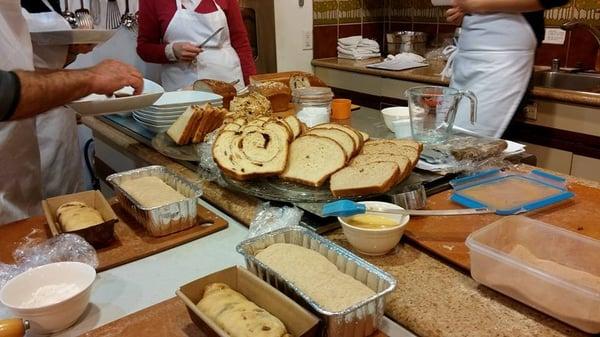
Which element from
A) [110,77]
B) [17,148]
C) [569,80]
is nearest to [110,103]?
[110,77]

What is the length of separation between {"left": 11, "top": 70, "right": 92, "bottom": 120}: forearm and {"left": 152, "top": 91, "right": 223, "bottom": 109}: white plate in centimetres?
46

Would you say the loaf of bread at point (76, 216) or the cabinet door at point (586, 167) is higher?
the loaf of bread at point (76, 216)

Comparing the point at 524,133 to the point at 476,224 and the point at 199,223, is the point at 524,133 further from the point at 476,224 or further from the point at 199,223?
the point at 199,223

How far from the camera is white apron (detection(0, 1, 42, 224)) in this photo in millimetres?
1437

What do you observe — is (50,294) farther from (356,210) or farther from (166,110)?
(166,110)

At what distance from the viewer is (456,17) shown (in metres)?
2.00

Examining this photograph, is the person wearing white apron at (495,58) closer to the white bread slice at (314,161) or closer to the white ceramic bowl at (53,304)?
the white bread slice at (314,161)

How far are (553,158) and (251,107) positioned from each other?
151 centimetres

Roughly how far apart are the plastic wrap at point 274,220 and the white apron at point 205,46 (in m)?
1.52

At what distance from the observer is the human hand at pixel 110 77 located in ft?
3.72

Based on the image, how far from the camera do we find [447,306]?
2.52 feet

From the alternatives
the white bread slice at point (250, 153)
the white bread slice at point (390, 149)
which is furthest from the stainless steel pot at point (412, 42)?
the white bread slice at point (250, 153)

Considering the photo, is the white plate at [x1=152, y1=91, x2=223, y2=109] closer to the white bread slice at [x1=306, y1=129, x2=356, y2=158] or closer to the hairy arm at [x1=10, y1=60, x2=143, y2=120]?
the hairy arm at [x1=10, y1=60, x2=143, y2=120]

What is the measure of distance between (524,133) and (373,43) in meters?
1.48
